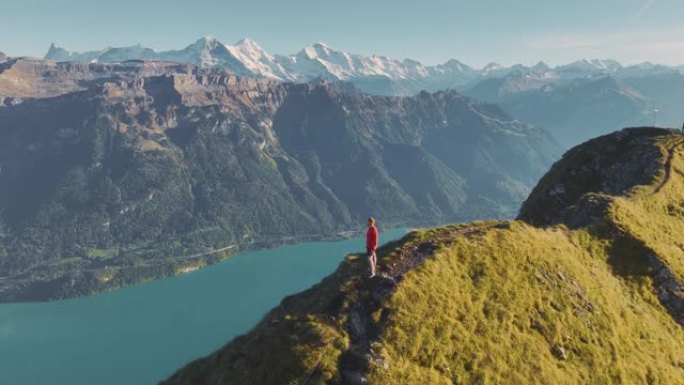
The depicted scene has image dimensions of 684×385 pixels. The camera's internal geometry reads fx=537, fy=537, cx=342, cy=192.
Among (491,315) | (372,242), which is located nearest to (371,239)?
(372,242)

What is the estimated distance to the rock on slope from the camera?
3183 cm

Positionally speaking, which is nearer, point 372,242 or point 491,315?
point 372,242

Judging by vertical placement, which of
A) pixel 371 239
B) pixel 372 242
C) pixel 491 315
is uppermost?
pixel 371 239

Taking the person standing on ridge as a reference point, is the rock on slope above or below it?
below

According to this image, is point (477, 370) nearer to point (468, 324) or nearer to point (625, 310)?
point (468, 324)

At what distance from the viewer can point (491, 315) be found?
37.2 metres

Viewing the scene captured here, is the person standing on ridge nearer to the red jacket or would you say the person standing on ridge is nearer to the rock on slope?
the red jacket

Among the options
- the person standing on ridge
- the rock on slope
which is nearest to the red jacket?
A: the person standing on ridge

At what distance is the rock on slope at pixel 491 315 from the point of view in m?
31.8

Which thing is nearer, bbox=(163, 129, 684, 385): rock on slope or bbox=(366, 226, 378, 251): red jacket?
bbox=(163, 129, 684, 385): rock on slope

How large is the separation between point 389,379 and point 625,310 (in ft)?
86.5

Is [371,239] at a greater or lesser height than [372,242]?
greater

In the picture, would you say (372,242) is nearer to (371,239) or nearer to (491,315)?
(371,239)

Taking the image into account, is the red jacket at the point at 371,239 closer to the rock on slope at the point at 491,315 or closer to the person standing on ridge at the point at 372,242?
the person standing on ridge at the point at 372,242
